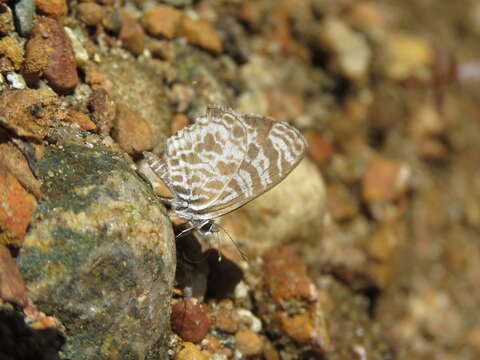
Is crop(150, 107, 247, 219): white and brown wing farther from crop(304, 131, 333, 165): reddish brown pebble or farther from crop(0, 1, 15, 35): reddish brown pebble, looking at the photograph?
crop(304, 131, 333, 165): reddish brown pebble

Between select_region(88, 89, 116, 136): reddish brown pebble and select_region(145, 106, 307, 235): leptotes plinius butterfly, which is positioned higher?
select_region(88, 89, 116, 136): reddish brown pebble

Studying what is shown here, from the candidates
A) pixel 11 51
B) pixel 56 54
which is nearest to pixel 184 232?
pixel 56 54

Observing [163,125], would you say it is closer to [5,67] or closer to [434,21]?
[5,67]

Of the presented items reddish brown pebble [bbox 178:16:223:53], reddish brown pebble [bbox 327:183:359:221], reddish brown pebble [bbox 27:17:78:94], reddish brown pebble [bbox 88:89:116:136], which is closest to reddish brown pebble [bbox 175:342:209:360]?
reddish brown pebble [bbox 88:89:116:136]

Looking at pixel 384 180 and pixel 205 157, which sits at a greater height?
pixel 205 157

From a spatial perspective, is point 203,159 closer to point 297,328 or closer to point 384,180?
point 297,328

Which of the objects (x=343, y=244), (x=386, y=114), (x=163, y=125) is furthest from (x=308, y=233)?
(x=386, y=114)
